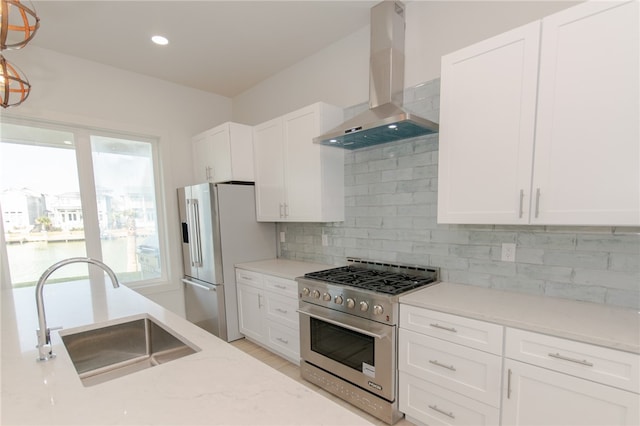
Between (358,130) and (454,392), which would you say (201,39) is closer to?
(358,130)

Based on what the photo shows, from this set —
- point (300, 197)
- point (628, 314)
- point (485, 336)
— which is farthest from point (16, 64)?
point (628, 314)

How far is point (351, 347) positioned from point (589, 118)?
A: 189cm

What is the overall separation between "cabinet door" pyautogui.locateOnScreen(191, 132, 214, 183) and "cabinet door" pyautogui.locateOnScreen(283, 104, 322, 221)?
1.11 meters

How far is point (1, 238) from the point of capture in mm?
2572

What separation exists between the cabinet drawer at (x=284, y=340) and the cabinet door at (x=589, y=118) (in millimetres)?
2072

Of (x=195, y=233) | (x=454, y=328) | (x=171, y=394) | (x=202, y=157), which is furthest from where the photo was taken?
(x=202, y=157)

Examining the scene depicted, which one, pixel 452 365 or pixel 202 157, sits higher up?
pixel 202 157

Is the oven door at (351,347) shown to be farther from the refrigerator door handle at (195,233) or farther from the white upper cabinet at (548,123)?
the refrigerator door handle at (195,233)

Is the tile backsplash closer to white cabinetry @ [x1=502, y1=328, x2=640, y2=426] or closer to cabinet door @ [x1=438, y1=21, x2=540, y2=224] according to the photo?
cabinet door @ [x1=438, y1=21, x2=540, y2=224]

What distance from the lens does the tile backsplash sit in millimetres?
1548

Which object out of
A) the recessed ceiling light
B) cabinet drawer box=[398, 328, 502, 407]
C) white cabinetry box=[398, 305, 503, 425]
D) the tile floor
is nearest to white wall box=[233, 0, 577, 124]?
the recessed ceiling light

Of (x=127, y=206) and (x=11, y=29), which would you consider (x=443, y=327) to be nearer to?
(x=11, y=29)

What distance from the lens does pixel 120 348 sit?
1.48 meters

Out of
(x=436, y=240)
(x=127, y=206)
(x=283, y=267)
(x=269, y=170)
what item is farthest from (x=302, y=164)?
(x=127, y=206)
